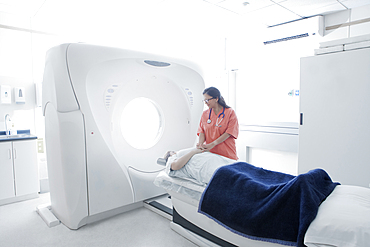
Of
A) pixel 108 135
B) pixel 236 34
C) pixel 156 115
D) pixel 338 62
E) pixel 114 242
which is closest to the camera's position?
pixel 114 242

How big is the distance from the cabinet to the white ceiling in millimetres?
1571

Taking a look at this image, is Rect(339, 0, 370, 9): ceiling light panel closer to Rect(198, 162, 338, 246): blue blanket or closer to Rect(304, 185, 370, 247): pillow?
Rect(198, 162, 338, 246): blue blanket

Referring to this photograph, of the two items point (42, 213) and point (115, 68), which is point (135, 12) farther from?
point (42, 213)

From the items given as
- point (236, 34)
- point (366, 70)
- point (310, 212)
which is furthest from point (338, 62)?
point (236, 34)

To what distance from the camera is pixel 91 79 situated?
2.27 metres

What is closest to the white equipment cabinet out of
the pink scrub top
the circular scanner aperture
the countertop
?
the pink scrub top

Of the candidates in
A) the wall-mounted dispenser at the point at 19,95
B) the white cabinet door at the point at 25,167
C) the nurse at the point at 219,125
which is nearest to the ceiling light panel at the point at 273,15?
the nurse at the point at 219,125

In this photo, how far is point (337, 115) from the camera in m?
2.30

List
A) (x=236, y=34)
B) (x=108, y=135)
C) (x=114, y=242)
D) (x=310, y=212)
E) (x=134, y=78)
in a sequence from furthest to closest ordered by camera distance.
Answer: (x=236, y=34)
(x=134, y=78)
(x=108, y=135)
(x=114, y=242)
(x=310, y=212)

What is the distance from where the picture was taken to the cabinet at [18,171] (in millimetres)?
2863

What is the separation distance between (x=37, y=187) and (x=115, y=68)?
189 cm

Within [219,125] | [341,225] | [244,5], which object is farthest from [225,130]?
[244,5]

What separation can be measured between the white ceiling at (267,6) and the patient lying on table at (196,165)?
1.86m

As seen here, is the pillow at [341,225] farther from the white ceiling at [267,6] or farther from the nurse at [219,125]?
the white ceiling at [267,6]
